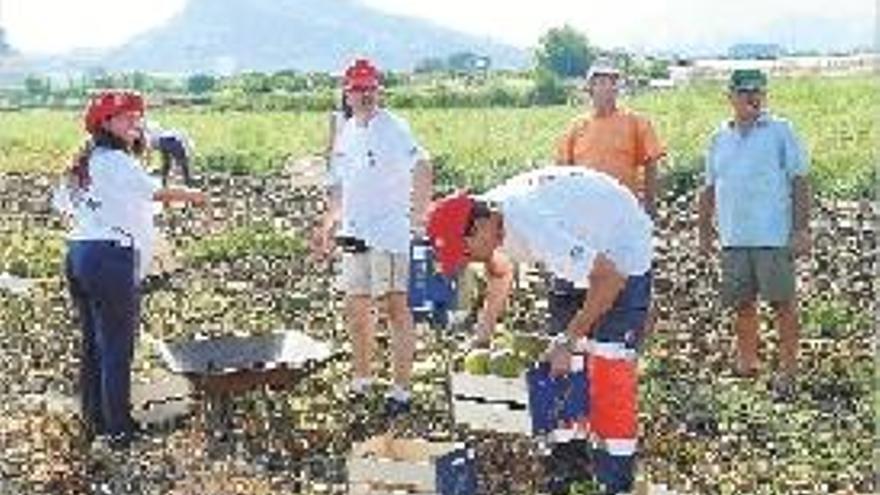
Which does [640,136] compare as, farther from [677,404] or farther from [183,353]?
[183,353]

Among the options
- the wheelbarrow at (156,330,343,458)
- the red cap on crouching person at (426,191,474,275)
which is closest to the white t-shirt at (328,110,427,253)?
the wheelbarrow at (156,330,343,458)

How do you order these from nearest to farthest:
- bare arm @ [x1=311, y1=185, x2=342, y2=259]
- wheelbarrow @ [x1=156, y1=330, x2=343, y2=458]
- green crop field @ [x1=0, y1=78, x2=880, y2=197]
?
wheelbarrow @ [x1=156, y1=330, x2=343, y2=458] → bare arm @ [x1=311, y1=185, x2=342, y2=259] → green crop field @ [x1=0, y1=78, x2=880, y2=197]

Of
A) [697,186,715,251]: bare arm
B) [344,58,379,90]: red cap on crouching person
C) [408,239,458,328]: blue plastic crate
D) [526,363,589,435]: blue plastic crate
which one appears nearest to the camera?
[526,363,589,435]: blue plastic crate

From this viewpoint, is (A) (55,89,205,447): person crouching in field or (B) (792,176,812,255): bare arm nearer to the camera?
(A) (55,89,205,447): person crouching in field

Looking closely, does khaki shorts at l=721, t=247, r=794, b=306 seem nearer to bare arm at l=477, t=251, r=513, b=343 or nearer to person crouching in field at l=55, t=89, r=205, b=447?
bare arm at l=477, t=251, r=513, b=343

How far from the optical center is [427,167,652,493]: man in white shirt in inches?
226

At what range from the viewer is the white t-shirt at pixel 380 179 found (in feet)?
26.5

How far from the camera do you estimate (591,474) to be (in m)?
6.49

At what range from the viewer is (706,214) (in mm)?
8805

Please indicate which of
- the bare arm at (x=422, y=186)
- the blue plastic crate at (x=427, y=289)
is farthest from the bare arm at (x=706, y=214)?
the bare arm at (x=422, y=186)

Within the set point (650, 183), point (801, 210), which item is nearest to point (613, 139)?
point (650, 183)

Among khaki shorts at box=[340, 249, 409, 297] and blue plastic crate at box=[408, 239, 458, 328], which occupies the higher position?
khaki shorts at box=[340, 249, 409, 297]

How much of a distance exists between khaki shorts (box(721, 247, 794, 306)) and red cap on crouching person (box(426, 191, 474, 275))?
10.5 ft

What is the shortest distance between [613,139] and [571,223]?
242 centimetres
